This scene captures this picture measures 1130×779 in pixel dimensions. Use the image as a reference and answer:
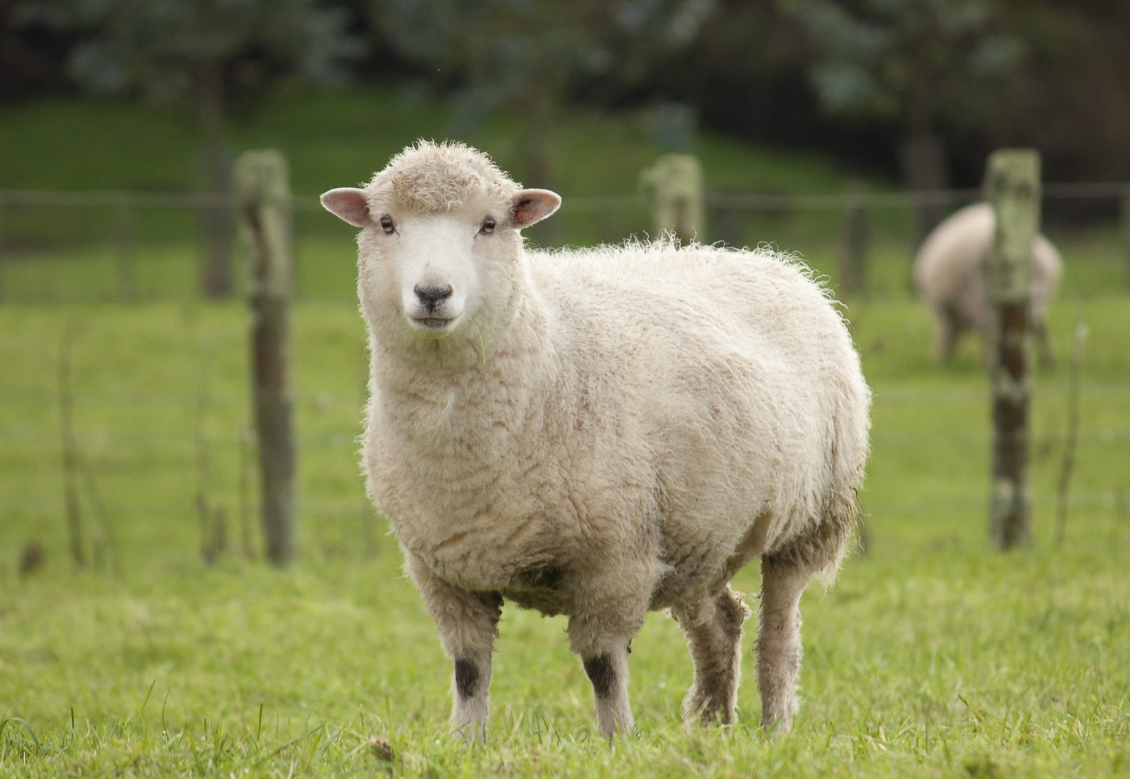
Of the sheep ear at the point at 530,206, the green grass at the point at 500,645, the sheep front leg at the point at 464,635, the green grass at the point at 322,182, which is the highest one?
the green grass at the point at 322,182

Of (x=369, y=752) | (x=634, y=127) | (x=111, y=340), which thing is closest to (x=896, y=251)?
(x=634, y=127)

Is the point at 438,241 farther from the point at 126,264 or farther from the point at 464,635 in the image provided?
the point at 126,264

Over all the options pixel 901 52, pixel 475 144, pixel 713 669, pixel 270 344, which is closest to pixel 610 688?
pixel 713 669

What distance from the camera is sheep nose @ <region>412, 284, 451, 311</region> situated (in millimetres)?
3512

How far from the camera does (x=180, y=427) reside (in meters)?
12.3

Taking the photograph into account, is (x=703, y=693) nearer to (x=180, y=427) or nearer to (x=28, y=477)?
(x=28, y=477)

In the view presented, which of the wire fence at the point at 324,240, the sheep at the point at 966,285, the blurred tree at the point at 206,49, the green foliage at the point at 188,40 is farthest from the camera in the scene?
the green foliage at the point at 188,40

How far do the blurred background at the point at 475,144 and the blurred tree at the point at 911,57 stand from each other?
0.24ft

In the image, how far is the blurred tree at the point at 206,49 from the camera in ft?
66.9

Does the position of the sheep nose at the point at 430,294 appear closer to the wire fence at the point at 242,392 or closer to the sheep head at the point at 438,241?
the sheep head at the point at 438,241

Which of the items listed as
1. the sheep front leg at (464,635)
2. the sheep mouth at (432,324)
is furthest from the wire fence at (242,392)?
the sheep mouth at (432,324)

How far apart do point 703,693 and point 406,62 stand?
31.6 meters

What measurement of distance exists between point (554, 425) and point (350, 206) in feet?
2.94

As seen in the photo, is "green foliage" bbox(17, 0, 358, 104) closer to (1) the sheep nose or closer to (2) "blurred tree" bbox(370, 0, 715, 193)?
(2) "blurred tree" bbox(370, 0, 715, 193)
